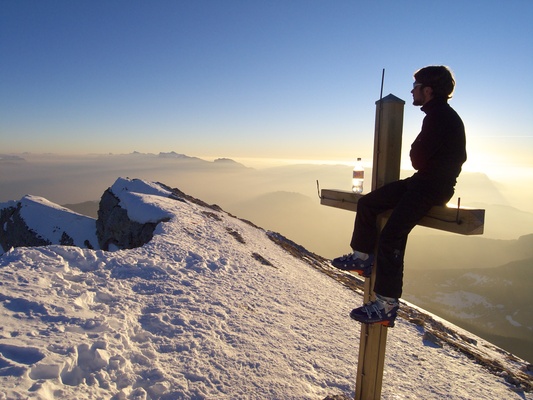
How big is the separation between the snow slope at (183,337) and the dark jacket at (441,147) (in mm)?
3531

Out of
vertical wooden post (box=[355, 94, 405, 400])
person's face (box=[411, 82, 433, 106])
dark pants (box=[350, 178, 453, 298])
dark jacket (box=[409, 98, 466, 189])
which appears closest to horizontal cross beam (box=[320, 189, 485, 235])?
dark pants (box=[350, 178, 453, 298])

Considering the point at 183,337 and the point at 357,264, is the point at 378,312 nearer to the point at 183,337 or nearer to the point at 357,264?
the point at 357,264

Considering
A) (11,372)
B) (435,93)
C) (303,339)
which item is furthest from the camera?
(303,339)

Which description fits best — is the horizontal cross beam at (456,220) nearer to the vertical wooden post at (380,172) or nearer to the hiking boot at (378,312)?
the vertical wooden post at (380,172)

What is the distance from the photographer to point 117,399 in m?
3.76

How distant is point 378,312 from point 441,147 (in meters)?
1.71

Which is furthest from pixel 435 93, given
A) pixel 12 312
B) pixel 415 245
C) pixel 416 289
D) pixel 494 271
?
pixel 415 245

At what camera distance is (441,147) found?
118 inches

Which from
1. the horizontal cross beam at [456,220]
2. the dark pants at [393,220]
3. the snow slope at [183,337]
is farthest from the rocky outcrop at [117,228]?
the horizontal cross beam at [456,220]

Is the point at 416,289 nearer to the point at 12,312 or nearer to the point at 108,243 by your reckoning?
the point at 108,243

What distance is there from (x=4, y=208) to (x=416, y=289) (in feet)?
450

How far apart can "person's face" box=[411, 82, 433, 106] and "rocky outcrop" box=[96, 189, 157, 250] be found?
42.0 ft

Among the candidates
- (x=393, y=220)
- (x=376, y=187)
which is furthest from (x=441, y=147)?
(x=376, y=187)

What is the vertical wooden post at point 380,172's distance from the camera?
3682 millimetres
